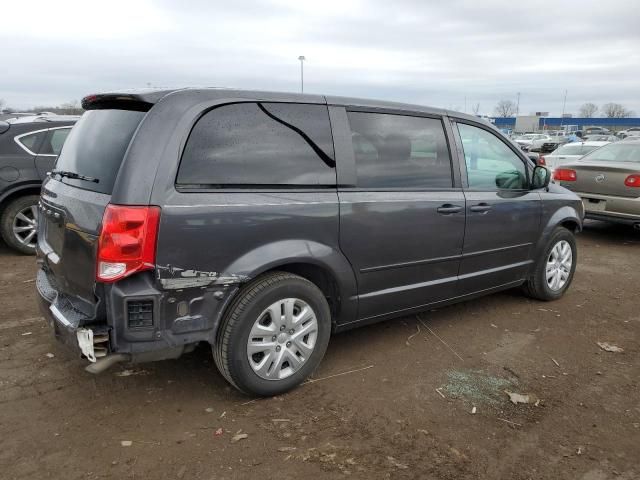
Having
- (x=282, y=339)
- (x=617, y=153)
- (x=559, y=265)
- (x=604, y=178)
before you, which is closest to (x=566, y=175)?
(x=604, y=178)

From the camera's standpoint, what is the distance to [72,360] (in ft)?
11.7

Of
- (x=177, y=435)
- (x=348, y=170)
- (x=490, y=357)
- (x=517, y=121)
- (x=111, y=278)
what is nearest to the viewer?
(x=111, y=278)

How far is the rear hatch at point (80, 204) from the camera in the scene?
2.71 metres

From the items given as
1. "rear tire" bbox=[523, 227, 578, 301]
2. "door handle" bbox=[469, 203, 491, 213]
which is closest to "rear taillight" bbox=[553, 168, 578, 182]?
"rear tire" bbox=[523, 227, 578, 301]

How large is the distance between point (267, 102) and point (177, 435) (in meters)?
1.96

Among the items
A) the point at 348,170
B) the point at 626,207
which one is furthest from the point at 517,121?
the point at 348,170

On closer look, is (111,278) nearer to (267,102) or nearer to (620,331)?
(267,102)

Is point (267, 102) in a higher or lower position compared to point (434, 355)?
higher

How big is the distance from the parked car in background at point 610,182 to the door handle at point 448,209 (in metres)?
5.08

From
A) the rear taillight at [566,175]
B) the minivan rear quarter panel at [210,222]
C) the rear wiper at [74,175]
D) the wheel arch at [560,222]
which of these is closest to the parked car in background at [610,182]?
the rear taillight at [566,175]

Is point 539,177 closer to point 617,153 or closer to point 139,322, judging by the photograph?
point 139,322

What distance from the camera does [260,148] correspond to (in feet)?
9.75

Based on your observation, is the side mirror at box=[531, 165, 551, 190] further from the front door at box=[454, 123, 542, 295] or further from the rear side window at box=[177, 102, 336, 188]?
the rear side window at box=[177, 102, 336, 188]

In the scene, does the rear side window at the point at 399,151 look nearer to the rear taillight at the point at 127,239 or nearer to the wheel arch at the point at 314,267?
the wheel arch at the point at 314,267
